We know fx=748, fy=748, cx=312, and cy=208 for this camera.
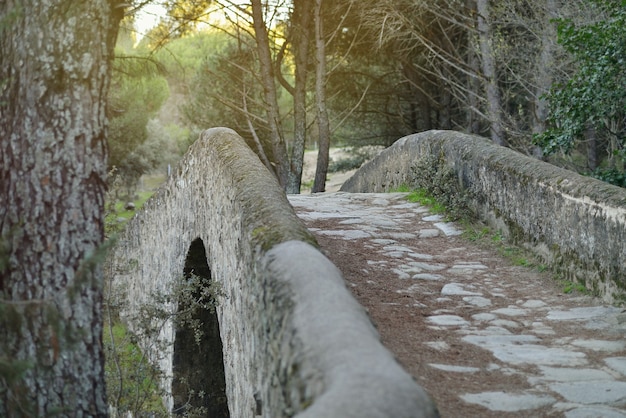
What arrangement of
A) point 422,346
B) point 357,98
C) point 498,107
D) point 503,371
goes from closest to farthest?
point 503,371
point 422,346
point 498,107
point 357,98

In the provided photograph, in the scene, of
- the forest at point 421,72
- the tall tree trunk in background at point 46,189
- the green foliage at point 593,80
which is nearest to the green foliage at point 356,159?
the forest at point 421,72

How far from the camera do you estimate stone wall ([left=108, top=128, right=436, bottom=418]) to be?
7.29ft

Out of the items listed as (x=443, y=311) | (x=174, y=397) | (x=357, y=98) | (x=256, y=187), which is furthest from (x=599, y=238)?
(x=357, y=98)

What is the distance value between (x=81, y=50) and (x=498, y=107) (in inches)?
412

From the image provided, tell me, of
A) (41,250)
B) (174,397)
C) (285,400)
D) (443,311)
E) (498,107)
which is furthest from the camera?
(498,107)

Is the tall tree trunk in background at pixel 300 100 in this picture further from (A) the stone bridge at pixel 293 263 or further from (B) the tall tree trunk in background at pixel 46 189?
(B) the tall tree trunk in background at pixel 46 189

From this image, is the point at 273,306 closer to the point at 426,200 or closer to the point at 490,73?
the point at 426,200

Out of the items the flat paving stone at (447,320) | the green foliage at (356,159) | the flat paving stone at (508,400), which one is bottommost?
the flat paving stone at (508,400)

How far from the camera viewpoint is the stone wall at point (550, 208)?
4949 mm

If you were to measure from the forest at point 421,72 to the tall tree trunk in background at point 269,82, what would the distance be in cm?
3

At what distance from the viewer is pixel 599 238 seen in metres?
5.06

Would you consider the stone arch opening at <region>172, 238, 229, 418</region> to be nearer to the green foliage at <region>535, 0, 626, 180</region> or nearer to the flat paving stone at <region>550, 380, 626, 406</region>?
the green foliage at <region>535, 0, 626, 180</region>

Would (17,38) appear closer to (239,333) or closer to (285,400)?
(285,400)

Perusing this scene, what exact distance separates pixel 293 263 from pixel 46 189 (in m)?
1.17
